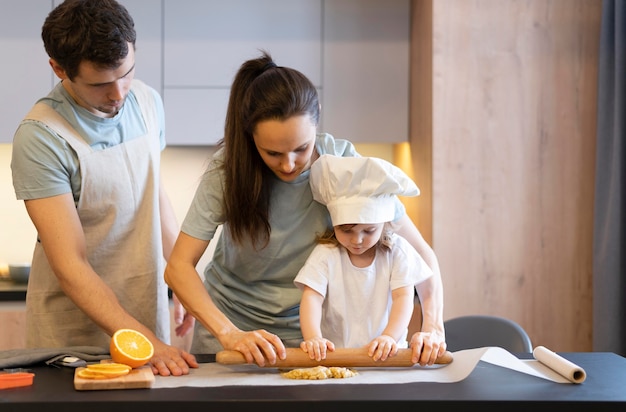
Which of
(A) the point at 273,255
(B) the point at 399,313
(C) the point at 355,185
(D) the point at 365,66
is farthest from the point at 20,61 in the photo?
(B) the point at 399,313

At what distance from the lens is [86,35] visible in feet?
5.70

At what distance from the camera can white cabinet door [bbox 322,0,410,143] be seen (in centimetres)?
349

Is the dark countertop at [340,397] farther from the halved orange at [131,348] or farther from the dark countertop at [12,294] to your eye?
the dark countertop at [12,294]

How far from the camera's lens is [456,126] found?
3.25 meters

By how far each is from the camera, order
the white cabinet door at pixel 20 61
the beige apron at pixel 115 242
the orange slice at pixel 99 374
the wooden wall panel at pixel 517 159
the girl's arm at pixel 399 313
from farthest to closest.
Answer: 1. the white cabinet door at pixel 20 61
2. the wooden wall panel at pixel 517 159
3. the beige apron at pixel 115 242
4. the girl's arm at pixel 399 313
5. the orange slice at pixel 99 374

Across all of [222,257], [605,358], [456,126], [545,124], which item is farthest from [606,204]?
[222,257]

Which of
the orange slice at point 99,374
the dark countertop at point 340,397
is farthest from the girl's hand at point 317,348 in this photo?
the orange slice at point 99,374

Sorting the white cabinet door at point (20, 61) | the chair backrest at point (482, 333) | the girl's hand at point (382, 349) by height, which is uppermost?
the white cabinet door at point (20, 61)

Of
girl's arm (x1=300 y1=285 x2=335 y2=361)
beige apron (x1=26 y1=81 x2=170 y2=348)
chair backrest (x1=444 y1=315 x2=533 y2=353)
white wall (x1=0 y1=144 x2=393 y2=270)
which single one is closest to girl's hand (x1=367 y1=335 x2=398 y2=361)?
girl's arm (x1=300 y1=285 x2=335 y2=361)

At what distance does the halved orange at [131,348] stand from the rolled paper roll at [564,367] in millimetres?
719

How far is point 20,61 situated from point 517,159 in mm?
1901

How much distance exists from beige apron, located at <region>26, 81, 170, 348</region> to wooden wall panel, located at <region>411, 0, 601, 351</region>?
1.37 m

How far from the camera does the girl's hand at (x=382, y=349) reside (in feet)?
5.35

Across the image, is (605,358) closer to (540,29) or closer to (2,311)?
(540,29)
